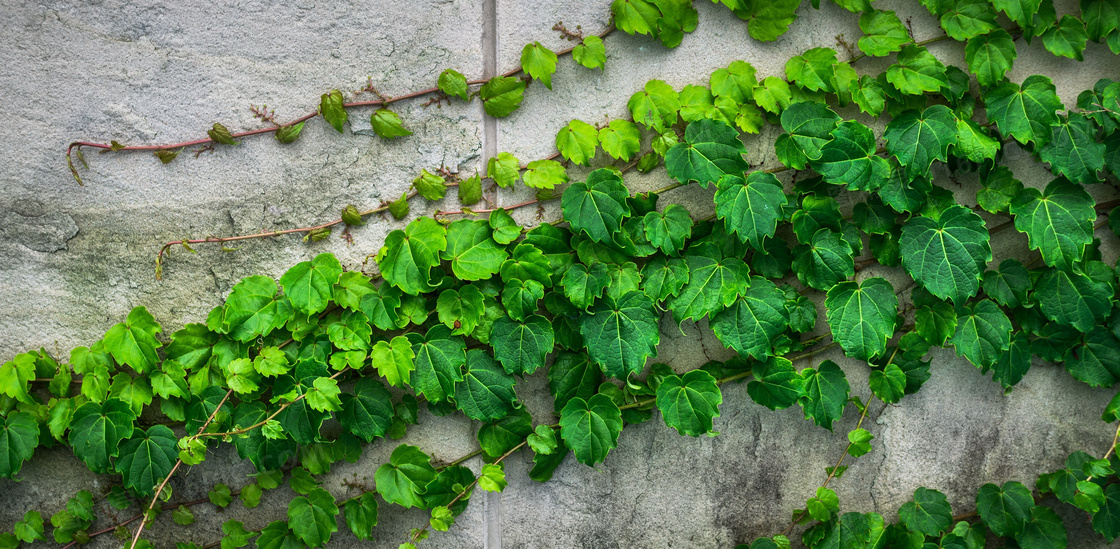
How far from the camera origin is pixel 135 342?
2133 mm

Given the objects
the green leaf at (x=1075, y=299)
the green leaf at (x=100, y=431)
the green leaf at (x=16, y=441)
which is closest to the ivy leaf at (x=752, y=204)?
the green leaf at (x=1075, y=299)

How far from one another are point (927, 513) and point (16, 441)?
3.47 metres

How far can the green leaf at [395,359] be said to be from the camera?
204 centimetres

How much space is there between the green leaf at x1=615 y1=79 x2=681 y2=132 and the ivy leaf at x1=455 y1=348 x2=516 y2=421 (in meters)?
1.02

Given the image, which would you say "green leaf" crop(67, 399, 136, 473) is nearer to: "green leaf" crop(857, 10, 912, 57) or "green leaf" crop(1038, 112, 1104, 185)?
"green leaf" crop(857, 10, 912, 57)

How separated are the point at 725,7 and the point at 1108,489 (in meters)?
2.43

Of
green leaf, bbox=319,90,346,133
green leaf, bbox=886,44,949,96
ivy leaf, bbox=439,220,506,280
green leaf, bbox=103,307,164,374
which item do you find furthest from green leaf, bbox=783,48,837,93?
green leaf, bbox=103,307,164,374

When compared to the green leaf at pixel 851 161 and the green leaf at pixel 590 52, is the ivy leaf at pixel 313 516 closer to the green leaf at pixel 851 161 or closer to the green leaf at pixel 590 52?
the green leaf at pixel 590 52

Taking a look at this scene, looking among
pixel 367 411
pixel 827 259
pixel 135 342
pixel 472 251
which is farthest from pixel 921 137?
pixel 135 342

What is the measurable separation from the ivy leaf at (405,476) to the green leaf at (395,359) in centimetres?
32

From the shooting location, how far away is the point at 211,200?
2199 mm

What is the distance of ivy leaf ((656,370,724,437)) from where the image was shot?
2.11 metres

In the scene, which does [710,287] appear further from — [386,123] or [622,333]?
[386,123]

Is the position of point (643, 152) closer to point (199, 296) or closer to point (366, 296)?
point (366, 296)
